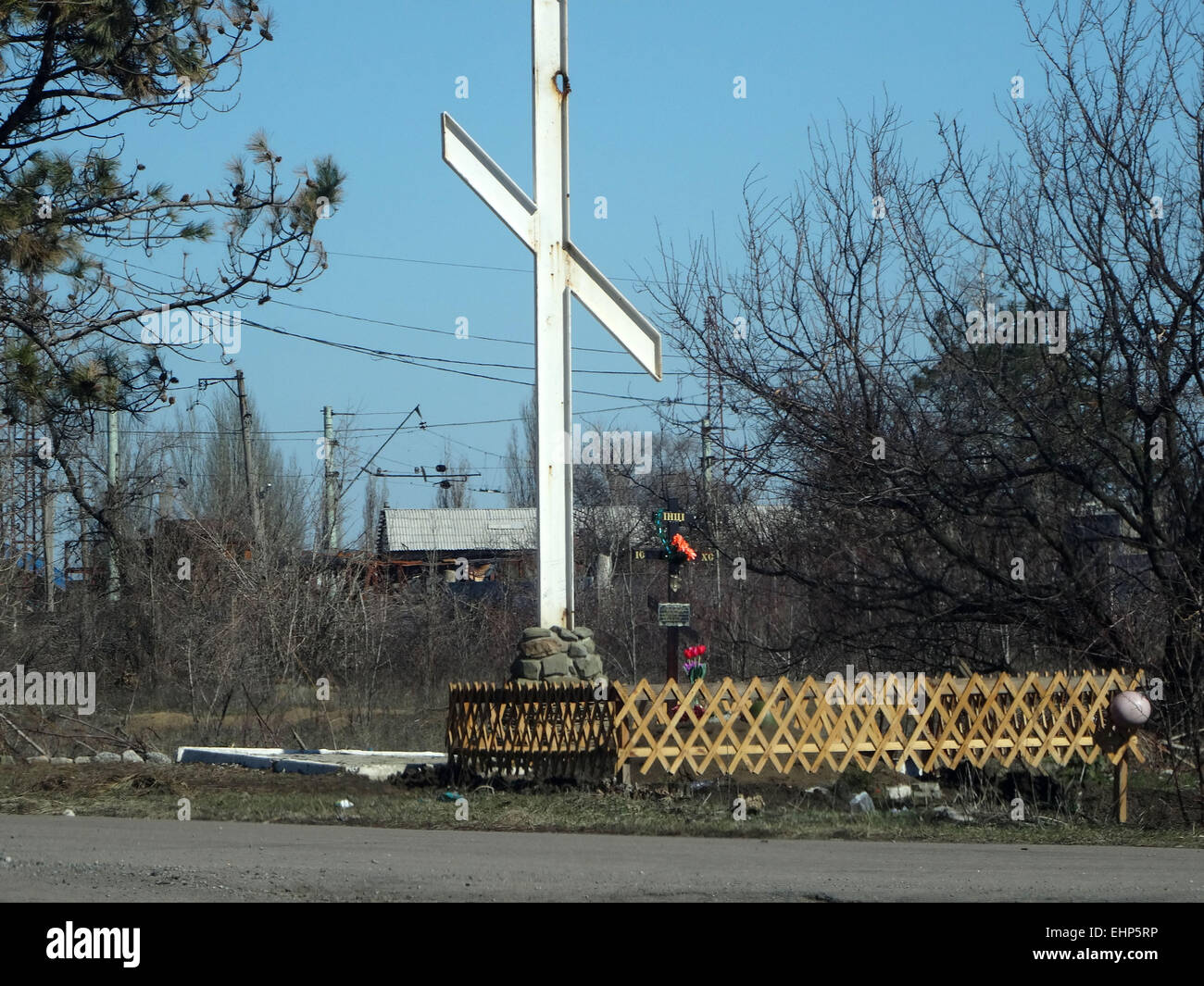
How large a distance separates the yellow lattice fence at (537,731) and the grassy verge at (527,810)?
483 millimetres

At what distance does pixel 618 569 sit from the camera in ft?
161

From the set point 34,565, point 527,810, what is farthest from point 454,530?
point 527,810

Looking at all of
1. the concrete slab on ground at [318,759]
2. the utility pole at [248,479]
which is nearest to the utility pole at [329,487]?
the utility pole at [248,479]

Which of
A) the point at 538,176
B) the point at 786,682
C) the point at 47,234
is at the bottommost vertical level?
the point at 786,682

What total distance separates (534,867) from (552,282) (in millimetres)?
8430

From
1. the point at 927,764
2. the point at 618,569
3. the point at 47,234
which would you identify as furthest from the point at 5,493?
the point at 618,569

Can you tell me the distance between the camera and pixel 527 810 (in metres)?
12.9

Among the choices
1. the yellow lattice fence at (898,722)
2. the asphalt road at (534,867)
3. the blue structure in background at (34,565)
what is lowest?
the asphalt road at (534,867)

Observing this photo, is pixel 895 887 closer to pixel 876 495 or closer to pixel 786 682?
pixel 786 682

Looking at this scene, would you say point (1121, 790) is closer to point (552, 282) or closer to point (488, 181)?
point (552, 282)

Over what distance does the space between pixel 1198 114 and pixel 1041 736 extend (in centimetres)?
755

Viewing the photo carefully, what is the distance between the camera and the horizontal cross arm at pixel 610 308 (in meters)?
15.8

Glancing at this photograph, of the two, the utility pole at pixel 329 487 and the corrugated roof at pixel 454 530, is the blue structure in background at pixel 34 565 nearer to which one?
the utility pole at pixel 329 487

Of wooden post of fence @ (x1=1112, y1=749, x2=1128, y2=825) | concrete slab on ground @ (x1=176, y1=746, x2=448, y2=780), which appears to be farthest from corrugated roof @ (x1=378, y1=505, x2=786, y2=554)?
wooden post of fence @ (x1=1112, y1=749, x2=1128, y2=825)
